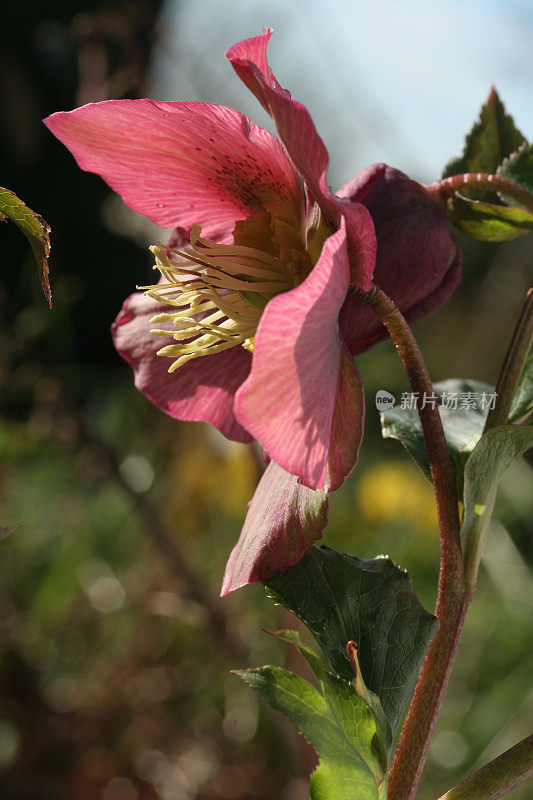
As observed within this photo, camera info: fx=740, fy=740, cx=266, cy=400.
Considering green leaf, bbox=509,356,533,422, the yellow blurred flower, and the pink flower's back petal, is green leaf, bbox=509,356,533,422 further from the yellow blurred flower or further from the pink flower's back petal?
the yellow blurred flower

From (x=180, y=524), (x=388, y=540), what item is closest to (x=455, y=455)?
(x=388, y=540)

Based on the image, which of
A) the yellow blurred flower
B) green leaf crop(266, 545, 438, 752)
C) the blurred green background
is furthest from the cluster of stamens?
the yellow blurred flower

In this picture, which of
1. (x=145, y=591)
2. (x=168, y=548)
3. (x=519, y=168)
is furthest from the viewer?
(x=145, y=591)

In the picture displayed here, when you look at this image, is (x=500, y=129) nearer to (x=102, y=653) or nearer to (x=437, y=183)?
(x=437, y=183)

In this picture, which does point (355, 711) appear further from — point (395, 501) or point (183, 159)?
point (395, 501)

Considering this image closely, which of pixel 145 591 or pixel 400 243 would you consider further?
pixel 145 591

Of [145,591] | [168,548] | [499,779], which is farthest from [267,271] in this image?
[145,591]
